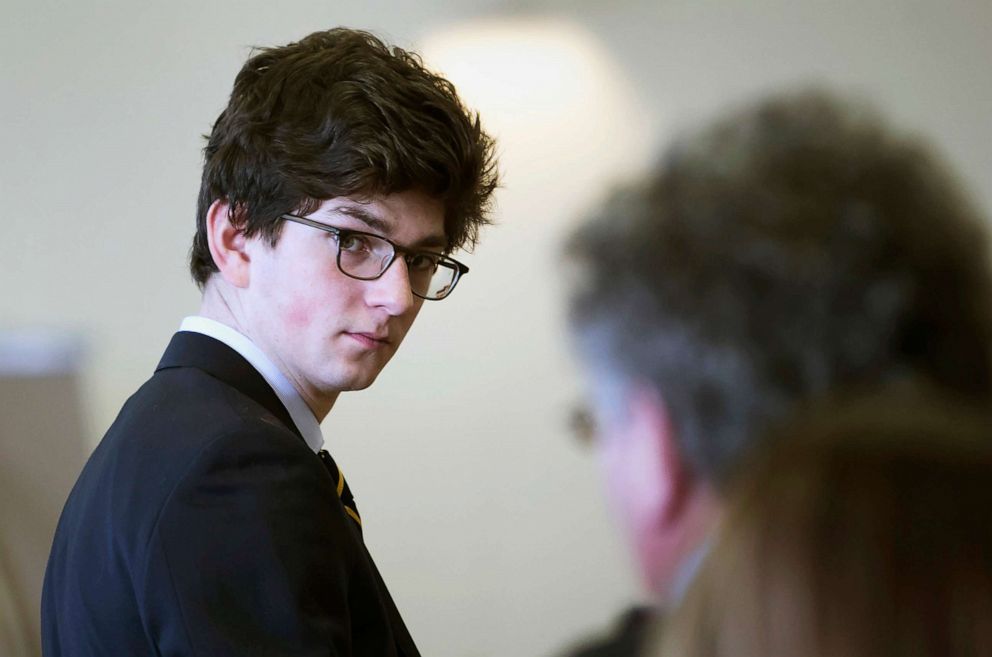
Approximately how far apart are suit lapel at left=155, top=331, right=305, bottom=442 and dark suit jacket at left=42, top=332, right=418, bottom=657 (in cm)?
3

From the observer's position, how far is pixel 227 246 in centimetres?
90

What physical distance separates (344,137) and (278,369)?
0.18 metres

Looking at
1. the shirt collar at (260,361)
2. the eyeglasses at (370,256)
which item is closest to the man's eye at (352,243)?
the eyeglasses at (370,256)

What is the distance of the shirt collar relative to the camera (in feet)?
2.82

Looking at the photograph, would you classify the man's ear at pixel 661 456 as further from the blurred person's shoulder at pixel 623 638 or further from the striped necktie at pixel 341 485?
the striped necktie at pixel 341 485

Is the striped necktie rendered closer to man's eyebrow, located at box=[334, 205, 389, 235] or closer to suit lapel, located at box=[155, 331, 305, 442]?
suit lapel, located at box=[155, 331, 305, 442]

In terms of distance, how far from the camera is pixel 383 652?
0.79 m

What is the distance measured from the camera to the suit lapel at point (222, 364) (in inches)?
32.8

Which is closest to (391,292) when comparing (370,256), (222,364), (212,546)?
(370,256)

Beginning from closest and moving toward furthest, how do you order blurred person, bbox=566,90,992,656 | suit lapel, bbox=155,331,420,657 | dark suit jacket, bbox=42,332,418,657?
blurred person, bbox=566,90,992,656 < dark suit jacket, bbox=42,332,418,657 < suit lapel, bbox=155,331,420,657

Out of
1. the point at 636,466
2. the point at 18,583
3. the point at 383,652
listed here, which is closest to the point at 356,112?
the point at 383,652

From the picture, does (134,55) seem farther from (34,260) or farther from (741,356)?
(741,356)

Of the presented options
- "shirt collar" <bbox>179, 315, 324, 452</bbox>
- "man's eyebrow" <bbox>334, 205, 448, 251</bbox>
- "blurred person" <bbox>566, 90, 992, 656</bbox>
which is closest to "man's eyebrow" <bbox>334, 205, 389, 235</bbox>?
"man's eyebrow" <bbox>334, 205, 448, 251</bbox>

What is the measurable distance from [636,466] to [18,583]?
1.69m
